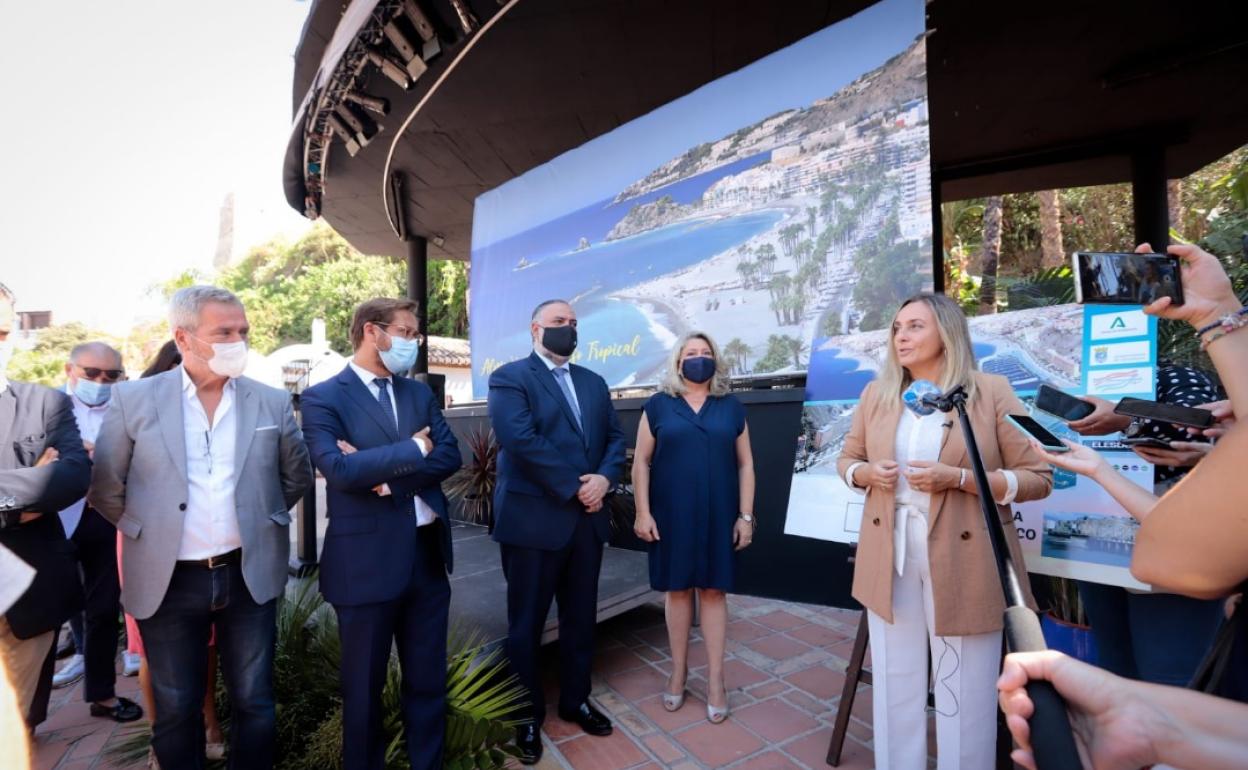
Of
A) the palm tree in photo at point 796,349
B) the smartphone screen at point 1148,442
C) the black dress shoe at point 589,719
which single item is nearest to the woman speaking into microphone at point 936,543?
the smartphone screen at point 1148,442

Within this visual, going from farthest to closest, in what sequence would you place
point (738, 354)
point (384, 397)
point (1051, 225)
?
1. point (1051, 225)
2. point (738, 354)
3. point (384, 397)

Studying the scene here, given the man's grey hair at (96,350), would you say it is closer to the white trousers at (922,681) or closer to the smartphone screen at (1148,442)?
the white trousers at (922,681)

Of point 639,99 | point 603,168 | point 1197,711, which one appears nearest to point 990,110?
point 639,99

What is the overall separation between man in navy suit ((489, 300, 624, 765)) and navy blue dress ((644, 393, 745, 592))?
0.27 metres

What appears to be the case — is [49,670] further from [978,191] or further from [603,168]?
[978,191]

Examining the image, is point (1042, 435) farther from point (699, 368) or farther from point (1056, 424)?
point (699, 368)

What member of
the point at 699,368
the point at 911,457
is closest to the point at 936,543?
the point at 911,457

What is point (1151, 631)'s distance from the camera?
80.5 inches

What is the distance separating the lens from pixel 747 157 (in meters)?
4.86

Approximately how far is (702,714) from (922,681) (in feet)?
3.75

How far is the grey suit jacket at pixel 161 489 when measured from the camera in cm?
190

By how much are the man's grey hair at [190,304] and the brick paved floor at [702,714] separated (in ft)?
6.84

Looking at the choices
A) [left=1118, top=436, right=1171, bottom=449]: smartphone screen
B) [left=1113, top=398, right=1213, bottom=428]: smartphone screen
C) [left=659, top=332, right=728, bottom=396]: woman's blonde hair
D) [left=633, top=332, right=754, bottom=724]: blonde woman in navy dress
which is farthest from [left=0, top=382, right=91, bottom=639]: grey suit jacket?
[left=1118, top=436, right=1171, bottom=449]: smartphone screen

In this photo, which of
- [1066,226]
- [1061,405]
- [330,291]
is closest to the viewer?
[1061,405]
